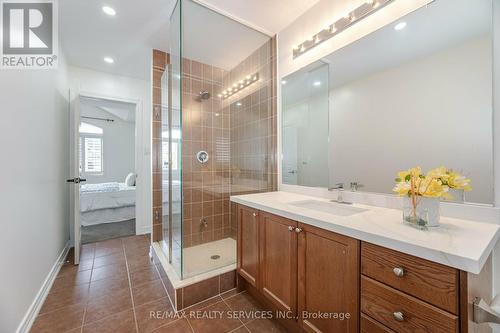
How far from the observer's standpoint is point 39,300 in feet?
5.34

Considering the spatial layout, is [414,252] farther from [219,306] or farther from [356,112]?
[219,306]

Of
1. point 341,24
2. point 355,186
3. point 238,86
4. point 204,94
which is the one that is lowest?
point 355,186

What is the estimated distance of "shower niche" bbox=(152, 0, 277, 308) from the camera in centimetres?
201

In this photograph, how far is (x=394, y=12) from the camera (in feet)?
4.33

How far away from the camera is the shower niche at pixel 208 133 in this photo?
201 centimetres

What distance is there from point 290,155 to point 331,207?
724 mm

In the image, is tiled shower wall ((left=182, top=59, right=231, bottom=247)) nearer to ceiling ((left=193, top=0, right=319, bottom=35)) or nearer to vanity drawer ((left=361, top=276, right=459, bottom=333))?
ceiling ((left=193, top=0, right=319, bottom=35))

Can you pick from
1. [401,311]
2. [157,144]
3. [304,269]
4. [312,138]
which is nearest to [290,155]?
[312,138]

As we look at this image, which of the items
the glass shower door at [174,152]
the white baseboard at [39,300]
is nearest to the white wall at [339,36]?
the glass shower door at [174,152]

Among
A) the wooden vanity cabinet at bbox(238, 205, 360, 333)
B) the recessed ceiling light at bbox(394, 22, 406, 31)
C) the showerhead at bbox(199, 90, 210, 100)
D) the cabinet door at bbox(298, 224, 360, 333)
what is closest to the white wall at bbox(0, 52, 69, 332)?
the showerhead at bbox(199, 90, 210, 100)

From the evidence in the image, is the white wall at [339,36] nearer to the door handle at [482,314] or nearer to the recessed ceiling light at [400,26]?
the recessed ceiling light at [400,26]

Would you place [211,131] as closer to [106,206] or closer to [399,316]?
[399,316]

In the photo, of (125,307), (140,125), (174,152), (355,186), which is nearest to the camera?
(355,186)

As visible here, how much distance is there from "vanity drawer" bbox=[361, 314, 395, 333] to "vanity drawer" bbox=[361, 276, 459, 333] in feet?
0.05
